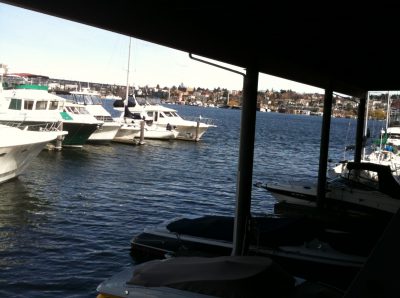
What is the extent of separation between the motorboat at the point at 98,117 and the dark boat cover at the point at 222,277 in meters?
36.0

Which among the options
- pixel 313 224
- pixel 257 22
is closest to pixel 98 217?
pixel 313 224

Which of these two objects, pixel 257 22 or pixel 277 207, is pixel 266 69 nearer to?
pixel 257 22

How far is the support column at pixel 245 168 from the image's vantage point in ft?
38.1

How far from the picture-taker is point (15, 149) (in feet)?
78.6

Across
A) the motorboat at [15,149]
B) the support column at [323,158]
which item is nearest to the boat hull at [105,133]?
the motorboat at [15,149]

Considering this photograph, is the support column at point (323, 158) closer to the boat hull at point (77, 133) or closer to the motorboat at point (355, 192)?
the motorboat at point (355, 192)

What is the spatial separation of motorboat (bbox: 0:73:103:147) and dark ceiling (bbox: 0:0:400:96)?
2613 centimetres

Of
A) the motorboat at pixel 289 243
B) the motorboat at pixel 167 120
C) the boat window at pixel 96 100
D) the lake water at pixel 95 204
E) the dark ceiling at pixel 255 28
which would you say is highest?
the dark ceiling at pixel 255 28

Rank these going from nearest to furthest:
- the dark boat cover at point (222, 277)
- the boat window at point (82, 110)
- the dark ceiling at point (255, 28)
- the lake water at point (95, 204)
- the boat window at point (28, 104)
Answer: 1. the dark boat cover at point (222, 277)
2. the dark ceiling at point (255, 28)
3. the lake water at point (95, 204)
4. the boat window at point (28, 104)
5. the boat window at point (82, 110)

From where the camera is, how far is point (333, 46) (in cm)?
1163

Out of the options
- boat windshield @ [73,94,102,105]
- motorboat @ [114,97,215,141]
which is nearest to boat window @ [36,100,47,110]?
boat windshield @ [73,94,102,105]

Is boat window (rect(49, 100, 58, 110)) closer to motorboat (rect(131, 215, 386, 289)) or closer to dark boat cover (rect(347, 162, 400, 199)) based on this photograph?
dark boat cover (rect(347, 162, 400, 199))

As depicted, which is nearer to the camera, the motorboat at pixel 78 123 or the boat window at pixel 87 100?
the motorboat at pixel 78 123

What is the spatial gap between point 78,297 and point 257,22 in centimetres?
708
